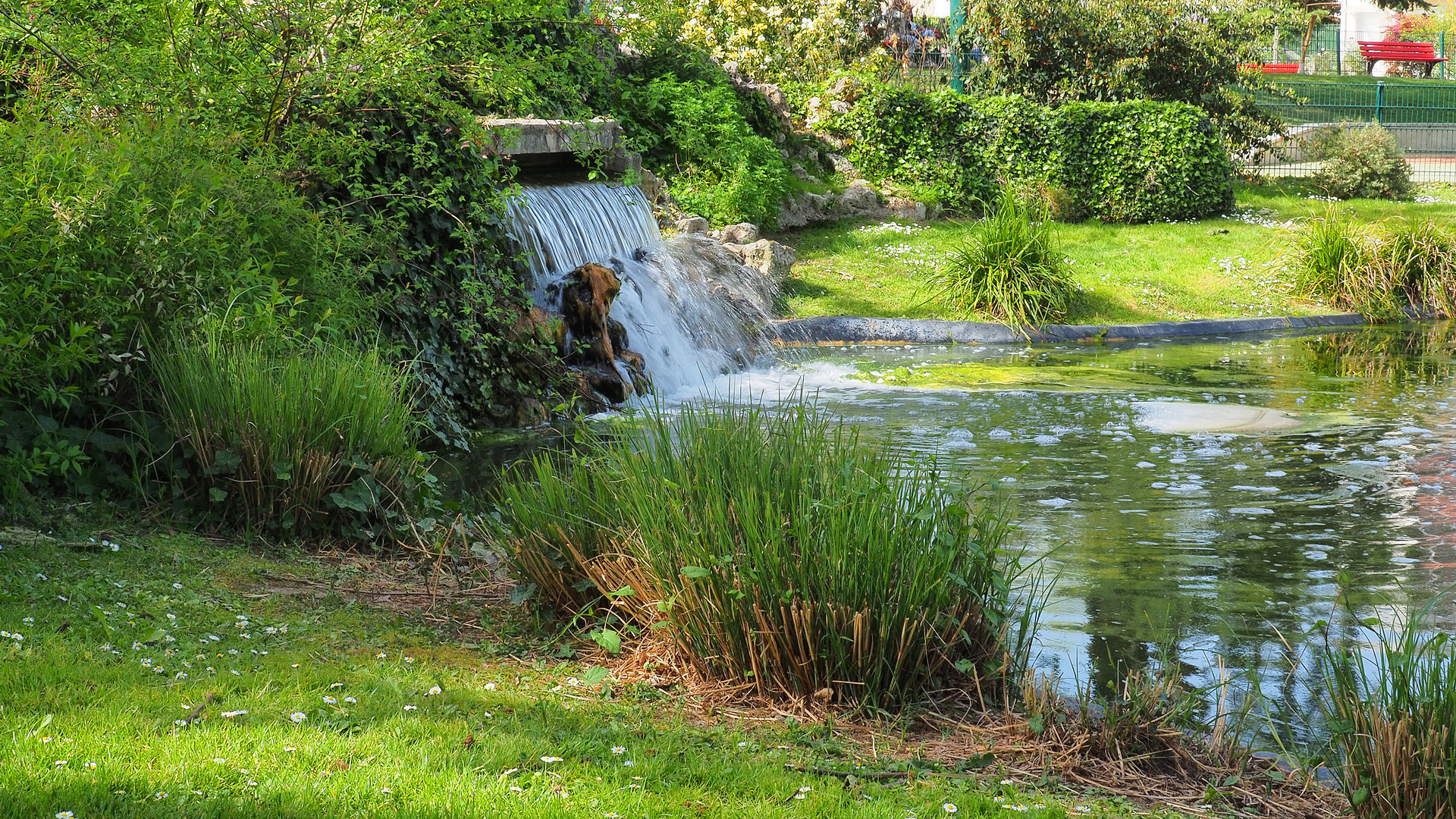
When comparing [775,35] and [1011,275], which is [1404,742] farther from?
[775,35]

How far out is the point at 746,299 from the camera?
1346 centimetres

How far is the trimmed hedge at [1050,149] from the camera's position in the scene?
18.8m

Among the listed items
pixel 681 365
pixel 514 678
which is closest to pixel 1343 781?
pixel 514 678

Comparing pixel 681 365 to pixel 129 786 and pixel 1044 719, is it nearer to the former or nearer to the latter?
pixel 1044 719

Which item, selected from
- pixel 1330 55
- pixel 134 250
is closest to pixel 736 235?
pixel 134 250

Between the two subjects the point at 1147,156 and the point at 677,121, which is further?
the point at 1147,156

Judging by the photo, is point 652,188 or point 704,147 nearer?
point 652,188

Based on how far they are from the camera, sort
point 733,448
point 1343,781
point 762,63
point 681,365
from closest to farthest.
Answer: point 1343,781 → point 733,448 → point 681,365 → point 762,63

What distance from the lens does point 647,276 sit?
12.0 meters

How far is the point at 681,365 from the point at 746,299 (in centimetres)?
226

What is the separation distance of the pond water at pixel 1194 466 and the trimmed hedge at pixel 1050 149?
19.3ft

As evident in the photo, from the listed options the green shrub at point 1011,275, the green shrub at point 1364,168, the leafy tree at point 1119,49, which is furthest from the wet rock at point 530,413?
the green shrub at point 1364,168

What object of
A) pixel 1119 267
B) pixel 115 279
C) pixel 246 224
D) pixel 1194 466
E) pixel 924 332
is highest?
pixel 246 224

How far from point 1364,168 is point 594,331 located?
16.3m
